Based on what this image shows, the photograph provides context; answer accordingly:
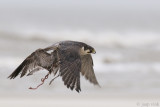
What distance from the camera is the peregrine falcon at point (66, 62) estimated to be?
6184 mm

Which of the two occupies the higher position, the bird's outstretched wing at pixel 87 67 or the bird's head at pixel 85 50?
the bird's head at pixel 85 50

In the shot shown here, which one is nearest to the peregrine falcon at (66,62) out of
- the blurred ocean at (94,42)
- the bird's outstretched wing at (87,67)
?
the bird's outstretched wing at (87,67)

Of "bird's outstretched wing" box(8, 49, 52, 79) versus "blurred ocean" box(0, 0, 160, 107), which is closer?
"bird's outstretched wing" box(8, 49, 52, 79)

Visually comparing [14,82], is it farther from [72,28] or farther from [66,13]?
[66,13]

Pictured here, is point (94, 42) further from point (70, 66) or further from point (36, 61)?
point (70, 66)

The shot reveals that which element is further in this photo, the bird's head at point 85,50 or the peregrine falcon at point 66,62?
the bird's head at point 85,50

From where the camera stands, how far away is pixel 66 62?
20.9 feet

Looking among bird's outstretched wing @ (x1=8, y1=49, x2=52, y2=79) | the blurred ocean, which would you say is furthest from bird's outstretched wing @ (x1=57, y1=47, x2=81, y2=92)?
the blurred ocean

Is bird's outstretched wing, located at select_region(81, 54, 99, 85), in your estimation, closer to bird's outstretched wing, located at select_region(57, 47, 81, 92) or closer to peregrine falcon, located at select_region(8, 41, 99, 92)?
peregrine falcon, located at select_region(8, 41, 99, 92)

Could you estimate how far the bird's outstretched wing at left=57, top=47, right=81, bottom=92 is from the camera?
20.0ft

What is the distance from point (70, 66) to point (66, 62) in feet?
0.30

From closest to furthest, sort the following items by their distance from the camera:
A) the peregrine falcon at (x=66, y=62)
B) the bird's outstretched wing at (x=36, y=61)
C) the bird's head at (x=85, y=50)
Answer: the peregrine falcon at (x=66, y=62) → the bird's head at (x=85, y=50) → the bird's outstretched wing at (x=36, y=61)

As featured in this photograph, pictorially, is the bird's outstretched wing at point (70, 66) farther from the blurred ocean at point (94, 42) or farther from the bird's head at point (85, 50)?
the blurred ocean at point (94, 42)

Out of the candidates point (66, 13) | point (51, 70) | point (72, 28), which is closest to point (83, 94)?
Result: point (51, 70)
